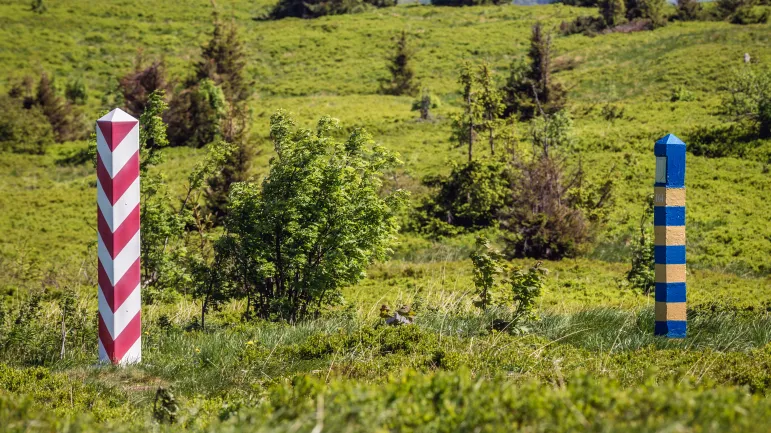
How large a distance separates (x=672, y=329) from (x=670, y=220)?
0.89 meters

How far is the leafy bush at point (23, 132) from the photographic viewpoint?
103 feet

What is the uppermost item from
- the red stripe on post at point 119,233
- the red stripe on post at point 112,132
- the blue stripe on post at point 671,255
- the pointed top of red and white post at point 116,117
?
the pointed top of red and white post at point 116,117

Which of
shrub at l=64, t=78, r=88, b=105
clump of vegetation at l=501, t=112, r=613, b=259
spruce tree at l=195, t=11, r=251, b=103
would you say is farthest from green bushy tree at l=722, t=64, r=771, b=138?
shrub at l=64, t=78, r=88, b=105

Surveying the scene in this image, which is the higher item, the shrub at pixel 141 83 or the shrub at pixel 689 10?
the shrub at pixel 689 10

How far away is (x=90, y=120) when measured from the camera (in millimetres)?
35688

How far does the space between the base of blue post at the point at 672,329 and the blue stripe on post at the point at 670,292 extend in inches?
7.2

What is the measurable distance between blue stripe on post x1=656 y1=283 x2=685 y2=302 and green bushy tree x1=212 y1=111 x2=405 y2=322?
3.10m

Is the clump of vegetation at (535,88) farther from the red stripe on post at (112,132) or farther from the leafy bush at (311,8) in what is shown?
the leafy bush at (311,8)

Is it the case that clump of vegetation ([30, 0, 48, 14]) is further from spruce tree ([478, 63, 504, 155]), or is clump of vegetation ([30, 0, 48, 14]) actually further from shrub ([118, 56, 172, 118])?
spruce tree ([478, 63, 504, 155])

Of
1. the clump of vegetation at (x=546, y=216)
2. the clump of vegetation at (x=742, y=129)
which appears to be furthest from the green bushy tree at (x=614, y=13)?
the clump of vegetation at (x=546, y=216)

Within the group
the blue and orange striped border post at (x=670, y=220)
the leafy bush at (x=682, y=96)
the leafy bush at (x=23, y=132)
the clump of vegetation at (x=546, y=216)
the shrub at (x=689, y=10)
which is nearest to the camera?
the blue and orange striped border post at (x=670, y=220)

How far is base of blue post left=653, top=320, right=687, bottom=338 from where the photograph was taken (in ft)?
20.9

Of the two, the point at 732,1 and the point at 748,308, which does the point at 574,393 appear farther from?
the point at 732,1

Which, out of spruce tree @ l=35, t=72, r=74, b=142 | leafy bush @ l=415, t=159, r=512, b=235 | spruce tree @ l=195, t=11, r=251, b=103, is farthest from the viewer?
spruce tree @ l=35, t=72, r=74, b=142
